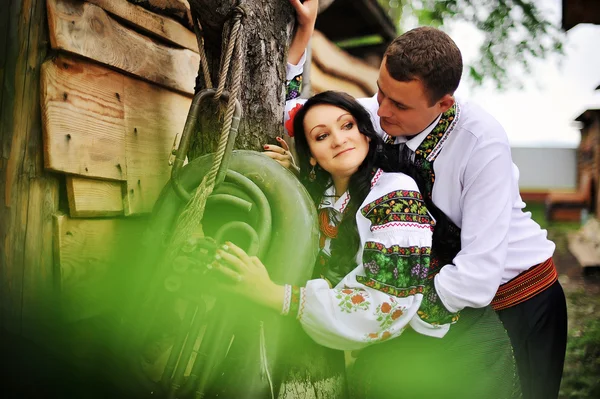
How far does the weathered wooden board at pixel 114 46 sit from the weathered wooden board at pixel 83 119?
0.05m

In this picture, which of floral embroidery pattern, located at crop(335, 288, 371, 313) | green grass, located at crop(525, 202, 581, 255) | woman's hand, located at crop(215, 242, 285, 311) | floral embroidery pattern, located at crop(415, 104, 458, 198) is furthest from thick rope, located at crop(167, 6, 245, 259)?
green grass, located at crop(525, 202, 581, 255)

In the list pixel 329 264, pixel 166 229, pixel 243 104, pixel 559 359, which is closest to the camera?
pixel 166 229

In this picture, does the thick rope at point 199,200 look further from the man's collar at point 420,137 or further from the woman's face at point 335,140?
the man's collar at point 420,137

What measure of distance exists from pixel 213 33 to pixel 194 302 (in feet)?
3.11

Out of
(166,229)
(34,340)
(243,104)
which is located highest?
(243,104)

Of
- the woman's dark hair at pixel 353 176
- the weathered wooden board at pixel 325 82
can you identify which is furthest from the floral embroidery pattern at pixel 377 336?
the weathered wooden board at pixel 325 82

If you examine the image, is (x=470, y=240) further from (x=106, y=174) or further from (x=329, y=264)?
(x=106, y=174)

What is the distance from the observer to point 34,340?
5.08ft

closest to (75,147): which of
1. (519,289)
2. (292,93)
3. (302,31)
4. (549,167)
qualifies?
(292,93)

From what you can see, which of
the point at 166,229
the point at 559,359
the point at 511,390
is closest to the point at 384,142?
the point at 166,229

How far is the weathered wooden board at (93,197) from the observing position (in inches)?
63.2

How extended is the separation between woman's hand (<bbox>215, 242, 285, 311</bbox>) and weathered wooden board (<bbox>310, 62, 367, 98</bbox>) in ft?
9.49

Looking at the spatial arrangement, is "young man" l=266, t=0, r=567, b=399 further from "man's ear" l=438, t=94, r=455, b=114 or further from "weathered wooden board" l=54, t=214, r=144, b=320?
"weathered wooden board" l=54, t=214, r=144, b=320

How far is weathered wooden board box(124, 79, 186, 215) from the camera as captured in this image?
6.00 feet
